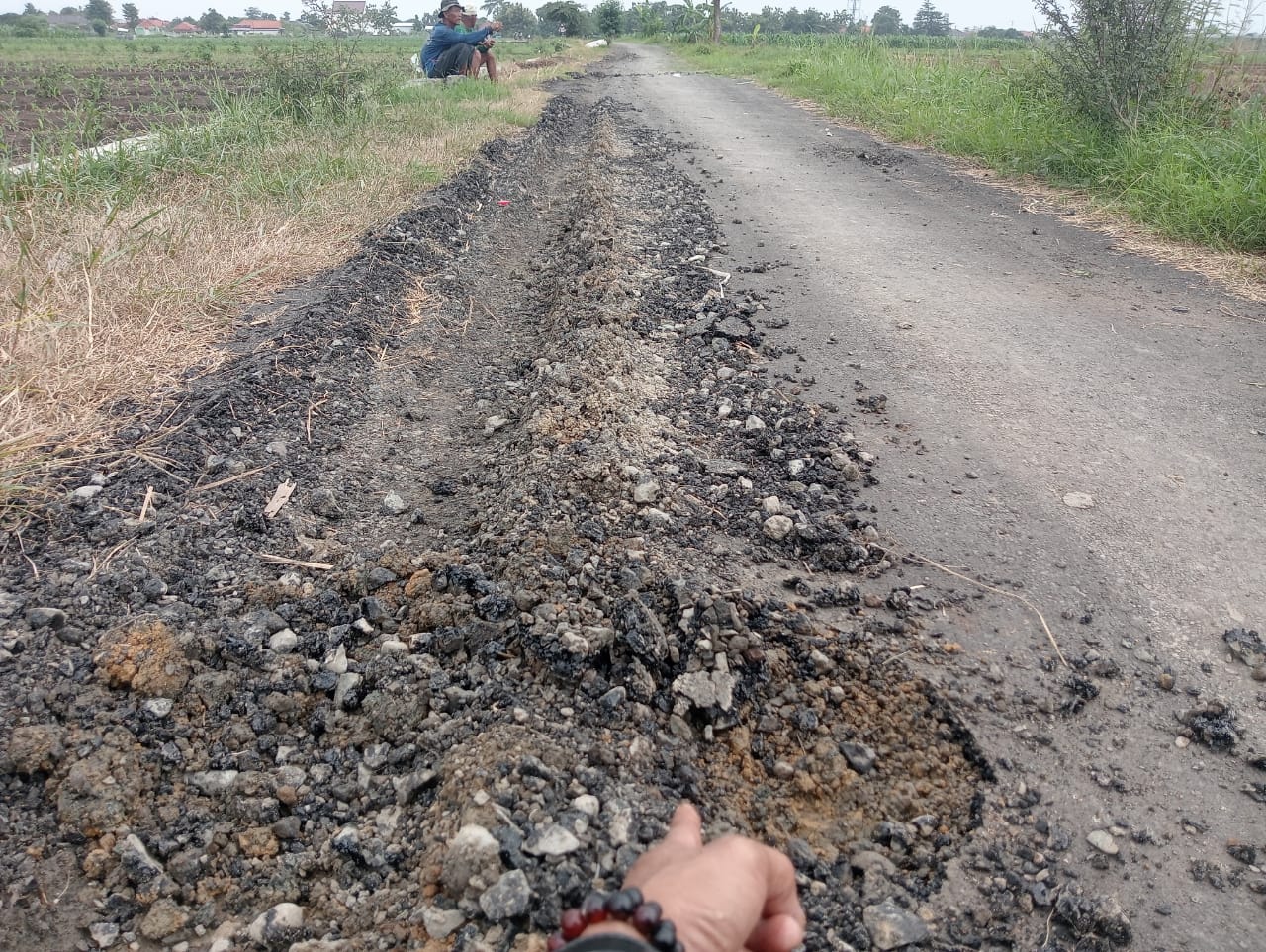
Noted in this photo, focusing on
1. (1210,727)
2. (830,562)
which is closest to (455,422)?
(830,562)

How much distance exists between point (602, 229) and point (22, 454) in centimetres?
381

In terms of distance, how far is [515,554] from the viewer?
2471 millimetres

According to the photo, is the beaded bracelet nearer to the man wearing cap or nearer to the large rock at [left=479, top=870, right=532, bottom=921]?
the large rock at [left=479, top=870, right=532, bottom=921]

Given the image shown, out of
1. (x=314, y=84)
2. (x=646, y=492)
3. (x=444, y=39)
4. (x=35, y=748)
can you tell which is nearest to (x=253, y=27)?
(x=444, y=39)

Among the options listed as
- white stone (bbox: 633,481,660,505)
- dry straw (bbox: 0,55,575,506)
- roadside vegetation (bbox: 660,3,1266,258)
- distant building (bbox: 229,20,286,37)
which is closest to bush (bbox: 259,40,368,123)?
dry straw (bbox: 0,55,575,506)

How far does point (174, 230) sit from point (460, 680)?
378cm

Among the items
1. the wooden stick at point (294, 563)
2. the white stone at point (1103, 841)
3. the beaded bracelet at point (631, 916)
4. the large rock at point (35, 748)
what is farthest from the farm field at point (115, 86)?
the white stone at point (1103, 841)

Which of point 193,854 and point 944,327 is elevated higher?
point 944,327

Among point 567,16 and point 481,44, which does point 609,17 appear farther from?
point 481,44

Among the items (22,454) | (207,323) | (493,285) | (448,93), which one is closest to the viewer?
(22,454)

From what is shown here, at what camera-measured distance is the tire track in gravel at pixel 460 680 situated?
5.52 feet

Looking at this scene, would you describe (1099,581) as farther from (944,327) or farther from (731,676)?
(944,327)

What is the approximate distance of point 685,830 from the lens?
1229 mm

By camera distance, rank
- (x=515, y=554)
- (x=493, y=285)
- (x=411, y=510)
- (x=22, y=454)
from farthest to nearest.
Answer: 1. (x=493, y=285)
2. (x=411, y=510)
3. (x=22, y=454)
4. (x=515, y=554)
